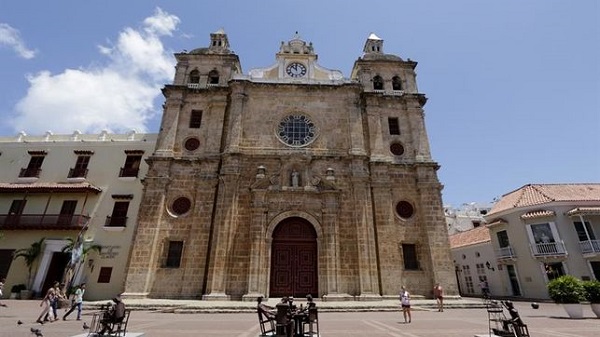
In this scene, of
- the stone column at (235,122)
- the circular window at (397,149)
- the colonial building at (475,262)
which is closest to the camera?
the stone column at (235,122)

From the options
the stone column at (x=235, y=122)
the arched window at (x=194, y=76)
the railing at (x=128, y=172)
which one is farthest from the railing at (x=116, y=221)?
the arched window at (x=194, y=76)

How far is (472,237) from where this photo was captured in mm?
28469


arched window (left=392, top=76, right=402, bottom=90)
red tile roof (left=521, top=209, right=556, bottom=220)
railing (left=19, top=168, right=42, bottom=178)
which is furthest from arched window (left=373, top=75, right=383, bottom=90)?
railing (left=19, top=168, right=42, bottom=178)

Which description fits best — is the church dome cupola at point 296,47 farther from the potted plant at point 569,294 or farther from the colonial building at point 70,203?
the potted plant at point 569,294

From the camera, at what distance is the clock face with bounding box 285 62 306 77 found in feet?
73.5

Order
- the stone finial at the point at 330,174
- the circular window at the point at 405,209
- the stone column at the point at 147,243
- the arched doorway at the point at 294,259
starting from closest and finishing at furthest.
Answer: the stone column at the point at 147,243 < the arched doorway at the point at 294,259 < the stone finial at the point at 330,174 < the circular window at the point at 405,209

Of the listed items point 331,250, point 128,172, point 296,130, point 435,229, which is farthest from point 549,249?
point 128,172

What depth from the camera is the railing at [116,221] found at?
19.0 m

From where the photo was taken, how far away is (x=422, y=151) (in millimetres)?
19688

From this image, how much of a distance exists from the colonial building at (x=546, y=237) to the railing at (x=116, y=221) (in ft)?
86.1

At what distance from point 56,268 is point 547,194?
33497 millimetres

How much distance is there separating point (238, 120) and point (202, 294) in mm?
10388

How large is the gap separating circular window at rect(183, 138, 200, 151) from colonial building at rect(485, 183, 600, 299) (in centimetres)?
2256

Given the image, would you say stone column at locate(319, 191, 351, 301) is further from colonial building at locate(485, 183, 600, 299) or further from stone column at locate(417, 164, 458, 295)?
colonial building at locate(485, 183, 600, 299)
